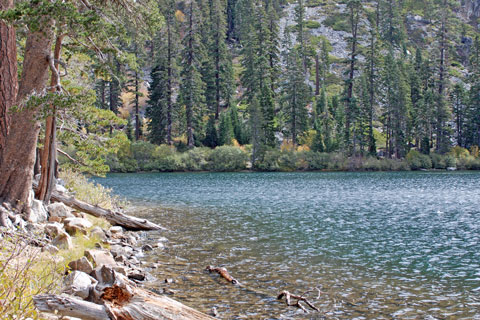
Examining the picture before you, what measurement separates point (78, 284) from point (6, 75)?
6.84 metres

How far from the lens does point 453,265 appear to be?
456 inches

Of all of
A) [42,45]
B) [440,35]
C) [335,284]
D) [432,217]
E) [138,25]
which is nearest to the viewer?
[335,284]

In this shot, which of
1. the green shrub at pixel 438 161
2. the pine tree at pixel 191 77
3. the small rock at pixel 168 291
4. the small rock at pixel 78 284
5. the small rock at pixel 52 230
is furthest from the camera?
the pine tree at pixel 191 77

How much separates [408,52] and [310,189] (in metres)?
82.9

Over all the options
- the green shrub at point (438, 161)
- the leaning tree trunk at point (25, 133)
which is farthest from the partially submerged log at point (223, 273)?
the green shrub at point (438, 161)

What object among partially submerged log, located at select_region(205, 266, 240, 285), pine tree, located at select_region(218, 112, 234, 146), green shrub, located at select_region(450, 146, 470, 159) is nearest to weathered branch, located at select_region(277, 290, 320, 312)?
partially submerged log, located at select_region(205, 266, 240, 285)

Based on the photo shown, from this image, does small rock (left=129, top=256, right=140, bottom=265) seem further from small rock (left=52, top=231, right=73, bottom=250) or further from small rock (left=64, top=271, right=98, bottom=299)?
small rock (left=64, top=271, right=98, bottom=299)

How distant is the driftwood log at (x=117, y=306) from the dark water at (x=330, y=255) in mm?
2572

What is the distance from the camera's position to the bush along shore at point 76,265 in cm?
492

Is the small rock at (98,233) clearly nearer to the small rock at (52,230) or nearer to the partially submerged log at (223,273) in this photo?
the small rock at (52,230)

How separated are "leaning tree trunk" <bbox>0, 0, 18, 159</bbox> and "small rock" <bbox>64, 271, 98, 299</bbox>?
18.1 feet

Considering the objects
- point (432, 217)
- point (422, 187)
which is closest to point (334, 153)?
point (422, 187)

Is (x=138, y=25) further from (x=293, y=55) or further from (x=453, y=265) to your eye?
(x=293, y=55)

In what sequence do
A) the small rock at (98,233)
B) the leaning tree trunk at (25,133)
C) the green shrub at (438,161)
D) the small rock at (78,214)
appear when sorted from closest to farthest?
the leaning tree trunk at (25,133) → the small rock at (98,233) → the small rock at (78,214) → the green shrub at (438,161)
